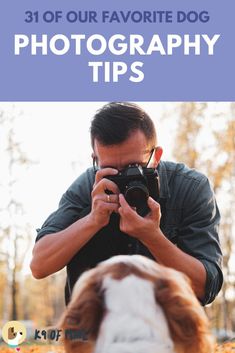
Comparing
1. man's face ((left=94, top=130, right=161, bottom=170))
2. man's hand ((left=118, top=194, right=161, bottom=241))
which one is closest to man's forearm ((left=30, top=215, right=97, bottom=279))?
man's hand ((left=118, top=194, right=161, bottom=241))

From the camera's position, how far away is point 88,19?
7992mm

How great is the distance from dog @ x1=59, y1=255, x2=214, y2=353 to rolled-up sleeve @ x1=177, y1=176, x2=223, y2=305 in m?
1.83

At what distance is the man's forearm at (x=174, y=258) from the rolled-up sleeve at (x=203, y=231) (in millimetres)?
171

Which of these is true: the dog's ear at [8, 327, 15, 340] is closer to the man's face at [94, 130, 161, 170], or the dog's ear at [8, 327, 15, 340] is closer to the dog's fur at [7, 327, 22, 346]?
the dog's fur at [7, 327, 22, 346]

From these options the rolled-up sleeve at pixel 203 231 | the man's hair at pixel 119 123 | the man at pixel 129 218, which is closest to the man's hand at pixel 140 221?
the man at pixel 129 218

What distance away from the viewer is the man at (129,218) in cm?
550

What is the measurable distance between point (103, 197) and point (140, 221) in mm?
306

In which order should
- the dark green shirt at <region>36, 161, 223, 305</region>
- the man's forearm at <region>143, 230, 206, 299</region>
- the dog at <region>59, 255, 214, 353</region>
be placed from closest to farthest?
1. the dog at <region>59, 255, 214, 353</region>
2. the man's forearm at <region>143, 230, 206, 299</region>
3. the dark green shirt at <region>36, 161, 223, 305</region>

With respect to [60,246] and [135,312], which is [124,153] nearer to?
[60,246]

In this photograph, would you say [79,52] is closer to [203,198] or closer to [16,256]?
[203,198]

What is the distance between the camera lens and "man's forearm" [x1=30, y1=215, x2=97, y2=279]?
5.70m

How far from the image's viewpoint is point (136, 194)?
549 centimetres

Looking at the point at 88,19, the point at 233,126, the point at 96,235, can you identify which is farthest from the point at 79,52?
the point at 233,126

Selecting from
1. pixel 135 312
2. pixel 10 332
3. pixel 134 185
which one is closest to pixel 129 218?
pixel 134 185
